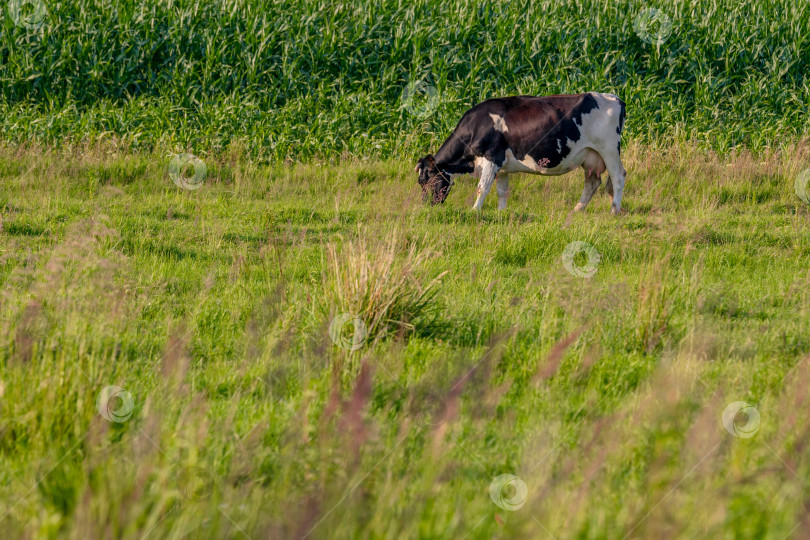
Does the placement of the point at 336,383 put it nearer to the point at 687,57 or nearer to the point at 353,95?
the point at 353,95

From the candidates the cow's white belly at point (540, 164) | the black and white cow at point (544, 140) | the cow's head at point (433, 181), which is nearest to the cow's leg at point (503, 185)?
the black and white cow at point (544, 140)

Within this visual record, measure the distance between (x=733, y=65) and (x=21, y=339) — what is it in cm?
1473

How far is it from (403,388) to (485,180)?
21.9 ft

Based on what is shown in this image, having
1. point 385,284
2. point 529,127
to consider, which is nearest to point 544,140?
point 529,127

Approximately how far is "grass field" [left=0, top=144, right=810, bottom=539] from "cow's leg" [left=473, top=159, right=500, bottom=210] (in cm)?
192

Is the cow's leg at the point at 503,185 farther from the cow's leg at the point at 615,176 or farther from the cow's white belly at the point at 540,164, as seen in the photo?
the cow's leg at the point at 615,176

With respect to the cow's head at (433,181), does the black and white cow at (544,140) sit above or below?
above

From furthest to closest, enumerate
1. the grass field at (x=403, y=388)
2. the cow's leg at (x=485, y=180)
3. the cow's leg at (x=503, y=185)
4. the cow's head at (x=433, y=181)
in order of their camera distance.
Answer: the cow's leg at (x=503, y=185)
the cow's head at (x=433, y=181)
the cow's leg at (x=485, y=180)
the grass field at (x=403, y=388)

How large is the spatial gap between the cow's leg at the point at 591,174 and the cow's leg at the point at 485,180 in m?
1.11

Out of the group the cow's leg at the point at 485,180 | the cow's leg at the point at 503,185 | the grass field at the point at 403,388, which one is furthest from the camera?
the cow's leg at the point at 503,185

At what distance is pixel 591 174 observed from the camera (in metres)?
10.8

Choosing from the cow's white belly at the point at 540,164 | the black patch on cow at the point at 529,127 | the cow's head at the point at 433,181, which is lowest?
the cow's head at the point at 433,181

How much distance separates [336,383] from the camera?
4090mm

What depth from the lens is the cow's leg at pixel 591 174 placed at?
10672mm
